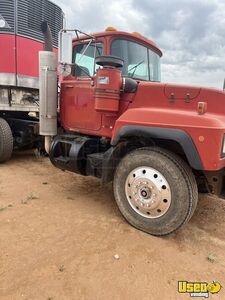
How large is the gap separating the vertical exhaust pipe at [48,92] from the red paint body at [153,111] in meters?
0.17

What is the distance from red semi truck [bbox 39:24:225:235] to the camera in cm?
298

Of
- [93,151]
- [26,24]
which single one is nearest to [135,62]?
[93,151]

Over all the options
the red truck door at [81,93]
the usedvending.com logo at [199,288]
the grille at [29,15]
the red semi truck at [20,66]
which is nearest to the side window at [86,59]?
the red truck door at [81,93]

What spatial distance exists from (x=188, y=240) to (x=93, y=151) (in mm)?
1865

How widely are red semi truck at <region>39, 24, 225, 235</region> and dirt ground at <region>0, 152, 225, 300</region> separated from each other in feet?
1.16

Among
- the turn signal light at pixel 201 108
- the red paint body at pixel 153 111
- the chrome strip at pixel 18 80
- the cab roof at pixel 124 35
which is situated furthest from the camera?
the chrome strip at pixel 18 80

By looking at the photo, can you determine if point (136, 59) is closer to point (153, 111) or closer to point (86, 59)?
point (86, 59)

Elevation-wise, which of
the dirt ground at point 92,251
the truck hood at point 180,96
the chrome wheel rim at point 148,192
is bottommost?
the dirt ground at point 92,251

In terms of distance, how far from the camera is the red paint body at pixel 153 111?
2812 mm

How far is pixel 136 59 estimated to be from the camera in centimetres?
414

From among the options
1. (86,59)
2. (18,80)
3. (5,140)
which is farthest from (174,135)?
(18,80)

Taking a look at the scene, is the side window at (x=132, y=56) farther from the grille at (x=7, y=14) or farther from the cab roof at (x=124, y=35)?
the grille at (x=7, y=14)

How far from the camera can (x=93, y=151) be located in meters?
4.24

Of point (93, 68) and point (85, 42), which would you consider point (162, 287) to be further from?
point (85, 42)
